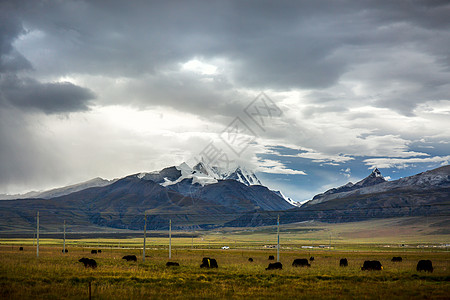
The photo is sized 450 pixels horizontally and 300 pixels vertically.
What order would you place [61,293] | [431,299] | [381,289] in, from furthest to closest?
[381,289]
[61,293]
[431,299]

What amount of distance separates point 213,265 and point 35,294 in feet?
76.7

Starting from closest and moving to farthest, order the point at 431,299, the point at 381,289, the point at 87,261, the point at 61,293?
the point at 431,299 → the point at 61,293 → the point at 381,289 → the point at 87,261

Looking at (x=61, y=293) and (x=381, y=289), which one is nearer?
(x=61, y=293)

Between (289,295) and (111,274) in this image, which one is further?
(111,274)

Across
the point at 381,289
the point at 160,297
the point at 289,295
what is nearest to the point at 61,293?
the point at 160,297

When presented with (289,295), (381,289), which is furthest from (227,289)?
(381,289)

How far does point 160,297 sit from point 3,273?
674 inches

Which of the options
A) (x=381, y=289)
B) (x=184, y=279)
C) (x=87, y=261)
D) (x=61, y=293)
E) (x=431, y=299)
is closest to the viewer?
(x=431, y=299)

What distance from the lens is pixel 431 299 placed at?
2561 cm

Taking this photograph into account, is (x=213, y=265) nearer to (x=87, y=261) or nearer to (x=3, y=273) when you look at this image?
(x=87, y=261)

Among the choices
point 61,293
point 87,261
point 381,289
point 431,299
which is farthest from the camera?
point 87,261

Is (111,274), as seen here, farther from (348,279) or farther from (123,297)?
(348,279)

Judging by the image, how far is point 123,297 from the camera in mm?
25906

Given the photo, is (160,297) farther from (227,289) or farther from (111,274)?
(111,274)
